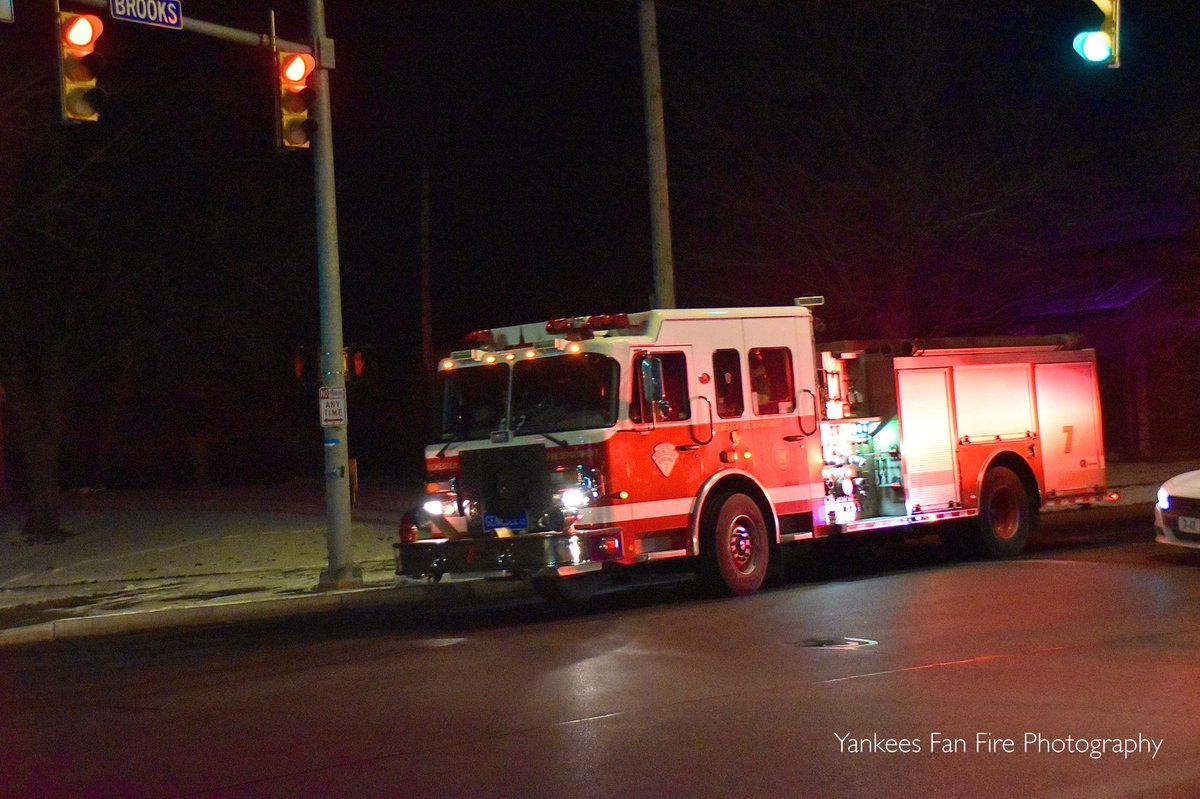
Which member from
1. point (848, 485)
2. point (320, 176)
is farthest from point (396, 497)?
point (848, 485)

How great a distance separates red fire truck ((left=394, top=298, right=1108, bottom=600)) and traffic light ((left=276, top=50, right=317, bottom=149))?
288cm

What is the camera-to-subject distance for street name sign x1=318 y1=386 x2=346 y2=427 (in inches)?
627

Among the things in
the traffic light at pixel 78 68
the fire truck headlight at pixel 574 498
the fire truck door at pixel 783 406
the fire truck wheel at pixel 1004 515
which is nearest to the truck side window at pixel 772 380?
the fire truck door at pixel 783 406

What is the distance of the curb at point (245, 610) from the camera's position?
13.6 metres

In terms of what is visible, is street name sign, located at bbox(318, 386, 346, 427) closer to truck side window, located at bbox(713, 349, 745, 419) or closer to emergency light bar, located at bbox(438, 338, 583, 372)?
emergency light bar, located at bbox(438, 338, 583, 372)

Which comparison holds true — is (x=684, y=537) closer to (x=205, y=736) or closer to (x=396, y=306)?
(x=205, y=736)

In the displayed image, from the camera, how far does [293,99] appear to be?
14.4 m

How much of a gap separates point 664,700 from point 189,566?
11.5m

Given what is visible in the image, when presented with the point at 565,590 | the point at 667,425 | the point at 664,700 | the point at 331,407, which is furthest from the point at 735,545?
the point at 331,407

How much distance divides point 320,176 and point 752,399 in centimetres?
586

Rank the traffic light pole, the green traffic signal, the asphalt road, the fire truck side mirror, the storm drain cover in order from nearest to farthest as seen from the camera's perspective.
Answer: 1. the asphalt road
2. the storm drain cover
3. the green traffic signal
4. the fire truck side mirror
5. the traffic light pole

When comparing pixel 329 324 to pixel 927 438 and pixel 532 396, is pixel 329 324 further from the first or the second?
pixel 927 438

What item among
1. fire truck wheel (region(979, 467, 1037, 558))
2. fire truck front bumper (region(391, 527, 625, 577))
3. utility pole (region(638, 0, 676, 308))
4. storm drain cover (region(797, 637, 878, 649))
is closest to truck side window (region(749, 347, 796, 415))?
fire truck front bumper (region(391, 527, 625, 577))

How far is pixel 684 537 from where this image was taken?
13023 millimetres
